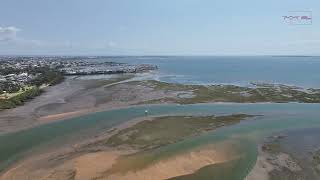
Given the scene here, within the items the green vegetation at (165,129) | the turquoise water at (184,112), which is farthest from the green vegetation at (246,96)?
the green vegetation at (165,129)

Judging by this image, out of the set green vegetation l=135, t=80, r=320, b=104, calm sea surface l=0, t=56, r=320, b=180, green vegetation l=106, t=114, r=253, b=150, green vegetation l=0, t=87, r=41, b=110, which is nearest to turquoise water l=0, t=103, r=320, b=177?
calm sea surface l=0, t=56, r=320, b=180

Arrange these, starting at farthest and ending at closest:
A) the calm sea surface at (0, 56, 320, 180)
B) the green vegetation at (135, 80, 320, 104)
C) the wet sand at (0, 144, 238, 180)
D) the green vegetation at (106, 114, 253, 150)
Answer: the green vegetation at (135, 80, 320, 104)
the green vegetation at (106, 114, 253, 150)
the calm sea surface at (0, 56, 320, 180)
the wet sand at (0, 144, 238, 180)

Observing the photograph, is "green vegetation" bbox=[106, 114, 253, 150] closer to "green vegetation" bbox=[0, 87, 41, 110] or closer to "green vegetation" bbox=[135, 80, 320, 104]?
"green vegetation" bbox=[135, 80, 320, 104]

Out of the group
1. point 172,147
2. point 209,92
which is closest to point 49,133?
point 172,147

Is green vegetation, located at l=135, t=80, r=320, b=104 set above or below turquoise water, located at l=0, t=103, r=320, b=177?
above

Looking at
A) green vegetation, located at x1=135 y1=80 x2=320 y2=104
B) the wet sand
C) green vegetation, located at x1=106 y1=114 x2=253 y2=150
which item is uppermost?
green vegetation, located at x1=135 y1=80 x2=320 y2=104
